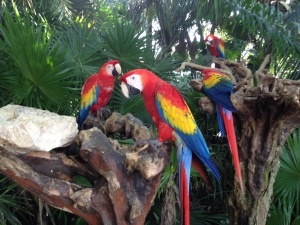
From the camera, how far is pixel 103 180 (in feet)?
2.51

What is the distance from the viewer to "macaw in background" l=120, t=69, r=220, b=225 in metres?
0.90

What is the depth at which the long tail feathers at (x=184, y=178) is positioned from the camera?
801mm

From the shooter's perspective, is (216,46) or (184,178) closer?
(184,178)

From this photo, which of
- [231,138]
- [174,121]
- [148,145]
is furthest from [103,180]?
[231,138]

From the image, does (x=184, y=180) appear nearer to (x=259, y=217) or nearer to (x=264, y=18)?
(x=259, y=217)

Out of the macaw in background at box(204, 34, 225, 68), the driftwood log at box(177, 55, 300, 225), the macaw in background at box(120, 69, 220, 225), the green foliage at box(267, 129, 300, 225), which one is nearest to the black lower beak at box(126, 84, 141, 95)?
the macaw in background at box(120, 69, 220, 225)

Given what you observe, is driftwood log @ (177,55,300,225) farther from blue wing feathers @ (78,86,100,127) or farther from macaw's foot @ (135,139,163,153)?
blue wing feathers @ (78,86,100,127)

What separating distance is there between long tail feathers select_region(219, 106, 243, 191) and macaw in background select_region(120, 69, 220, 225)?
17cm

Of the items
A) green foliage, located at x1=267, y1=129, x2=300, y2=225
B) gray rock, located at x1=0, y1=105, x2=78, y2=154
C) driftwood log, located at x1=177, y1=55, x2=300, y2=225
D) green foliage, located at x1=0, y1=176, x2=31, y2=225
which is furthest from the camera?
green foliage, located at x1=267, y1=129, x2=300, y2=225

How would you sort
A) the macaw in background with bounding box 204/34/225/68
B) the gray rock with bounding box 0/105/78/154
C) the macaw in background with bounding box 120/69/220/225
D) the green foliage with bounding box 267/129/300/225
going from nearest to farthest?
the gray rock with bounding box 0/105/78/154
the macaw in background with bounding box 120/69/220/225
the green foliage with bounding box 267/129/300/225
the macaw in background with bounding box 204/34/225/68

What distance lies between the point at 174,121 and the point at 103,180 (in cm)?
32

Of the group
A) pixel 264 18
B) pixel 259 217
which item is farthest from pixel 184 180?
pixel 264 18

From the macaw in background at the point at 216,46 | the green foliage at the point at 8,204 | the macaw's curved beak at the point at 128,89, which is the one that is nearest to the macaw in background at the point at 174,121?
the macaw's curved beak at the point at 128,89

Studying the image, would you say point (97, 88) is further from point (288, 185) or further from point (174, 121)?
point (288, 185)
